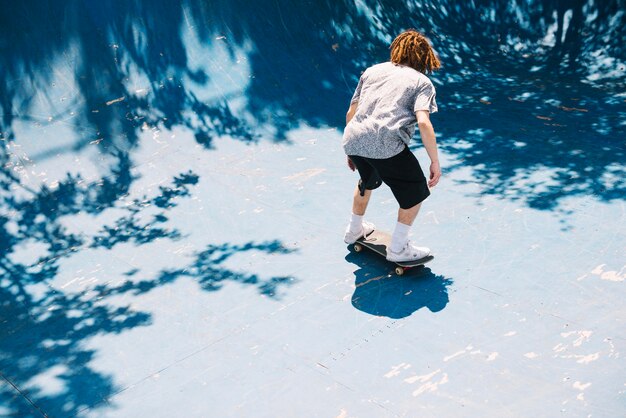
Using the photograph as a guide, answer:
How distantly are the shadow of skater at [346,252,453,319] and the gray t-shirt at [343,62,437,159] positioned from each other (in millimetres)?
1047

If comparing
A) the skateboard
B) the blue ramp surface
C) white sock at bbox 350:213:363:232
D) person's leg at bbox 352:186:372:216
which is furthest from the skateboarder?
the blue ramp surface

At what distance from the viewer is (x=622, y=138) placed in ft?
24.8

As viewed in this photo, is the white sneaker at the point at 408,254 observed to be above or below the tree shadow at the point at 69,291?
below

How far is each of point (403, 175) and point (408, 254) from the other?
67 cm

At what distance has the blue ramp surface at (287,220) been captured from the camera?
446 centimetres

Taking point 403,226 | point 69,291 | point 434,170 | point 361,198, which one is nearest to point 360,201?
point 361,198

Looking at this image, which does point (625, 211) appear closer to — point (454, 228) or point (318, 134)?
point (454, 228)

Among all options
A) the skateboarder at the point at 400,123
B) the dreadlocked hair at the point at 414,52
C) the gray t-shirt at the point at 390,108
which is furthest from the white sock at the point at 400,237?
the dreadlocked hair at the point at 414,52

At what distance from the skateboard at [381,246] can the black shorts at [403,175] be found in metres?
0.48

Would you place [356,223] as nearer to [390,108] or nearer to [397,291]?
[397,291]

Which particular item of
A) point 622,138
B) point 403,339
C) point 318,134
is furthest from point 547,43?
point 403,339

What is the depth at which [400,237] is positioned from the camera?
530 centimetres

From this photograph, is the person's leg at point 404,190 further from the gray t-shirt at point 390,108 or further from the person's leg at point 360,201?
the person's leg at point 360,201

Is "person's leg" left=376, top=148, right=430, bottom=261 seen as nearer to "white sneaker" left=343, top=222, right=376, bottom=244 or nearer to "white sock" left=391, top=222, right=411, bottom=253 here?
"white sock" left=391, top=222, right=411, bottom=253
